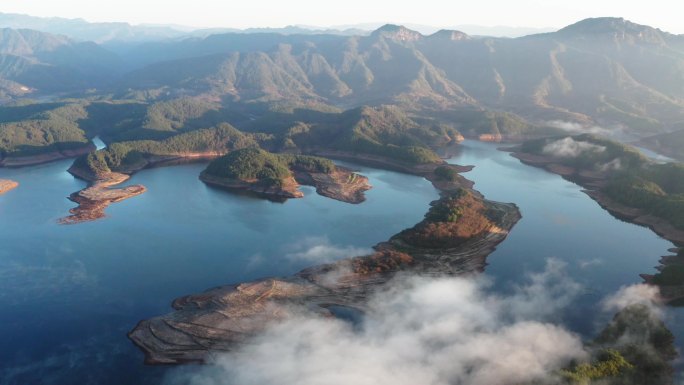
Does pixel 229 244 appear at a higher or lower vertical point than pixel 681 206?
lower

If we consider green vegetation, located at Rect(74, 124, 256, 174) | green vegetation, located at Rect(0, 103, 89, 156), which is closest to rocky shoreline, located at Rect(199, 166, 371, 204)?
green vegetation, located at Rect(74, 124, 256, 174)

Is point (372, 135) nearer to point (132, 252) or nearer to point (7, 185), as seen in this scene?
Answer: point (132, 252)

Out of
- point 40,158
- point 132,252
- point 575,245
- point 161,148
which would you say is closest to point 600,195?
point 575,245

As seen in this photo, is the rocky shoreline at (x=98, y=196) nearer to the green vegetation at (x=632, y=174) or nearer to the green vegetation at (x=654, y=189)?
the green vegetation at (x=654, y=189)

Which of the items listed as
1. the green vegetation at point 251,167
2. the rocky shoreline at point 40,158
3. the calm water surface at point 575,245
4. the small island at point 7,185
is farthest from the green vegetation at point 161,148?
the calm water surface at point 575,245

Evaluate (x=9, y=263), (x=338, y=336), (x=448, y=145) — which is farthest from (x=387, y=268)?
(x=448, y=145)

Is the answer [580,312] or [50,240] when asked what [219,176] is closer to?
[50,240]

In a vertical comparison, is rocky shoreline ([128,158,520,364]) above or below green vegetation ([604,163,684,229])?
below

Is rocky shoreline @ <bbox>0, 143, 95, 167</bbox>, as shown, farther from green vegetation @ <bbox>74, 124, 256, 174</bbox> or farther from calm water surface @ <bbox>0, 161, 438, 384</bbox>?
green vegetation @ <bbox>74, 124, 256, 174</bbox>
